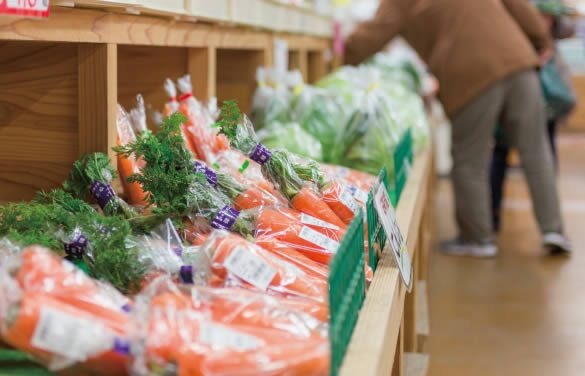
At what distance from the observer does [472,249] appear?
15.1ft

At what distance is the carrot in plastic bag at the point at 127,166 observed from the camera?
1765 millimetres

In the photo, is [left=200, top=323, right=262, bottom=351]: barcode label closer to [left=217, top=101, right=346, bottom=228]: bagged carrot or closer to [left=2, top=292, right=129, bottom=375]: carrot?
[left=2, top=292, right=129, bottom=375]: carrot

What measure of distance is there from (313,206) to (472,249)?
319 centimetres

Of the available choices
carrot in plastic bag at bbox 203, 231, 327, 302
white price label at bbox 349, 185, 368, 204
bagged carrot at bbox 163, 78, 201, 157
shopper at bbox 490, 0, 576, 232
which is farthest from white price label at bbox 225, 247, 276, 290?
shopper at bbox 490, 0, 576, 232

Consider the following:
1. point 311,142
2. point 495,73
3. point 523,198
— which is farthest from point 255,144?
point 523,198

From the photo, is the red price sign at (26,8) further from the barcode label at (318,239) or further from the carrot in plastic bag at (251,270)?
the barcode label at (318,239)

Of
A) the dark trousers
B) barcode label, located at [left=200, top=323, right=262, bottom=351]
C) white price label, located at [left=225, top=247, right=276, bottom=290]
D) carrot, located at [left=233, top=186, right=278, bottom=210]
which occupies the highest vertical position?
carrot, located at [left=233, top=186, right=278, bottom=210]

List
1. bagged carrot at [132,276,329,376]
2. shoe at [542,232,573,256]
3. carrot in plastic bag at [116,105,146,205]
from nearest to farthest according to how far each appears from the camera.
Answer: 1. bagged carrot at [132,276,329,376]
2. carrot in plastic bag at [116,105,146,205]
3. shoe at [542,232,573,256]

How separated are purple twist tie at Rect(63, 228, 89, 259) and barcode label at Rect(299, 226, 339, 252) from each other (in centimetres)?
39

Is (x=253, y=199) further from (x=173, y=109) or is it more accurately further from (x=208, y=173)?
(x=173, y=109)

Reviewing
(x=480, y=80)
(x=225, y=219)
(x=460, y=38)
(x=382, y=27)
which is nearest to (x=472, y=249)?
(x=480, y=80)

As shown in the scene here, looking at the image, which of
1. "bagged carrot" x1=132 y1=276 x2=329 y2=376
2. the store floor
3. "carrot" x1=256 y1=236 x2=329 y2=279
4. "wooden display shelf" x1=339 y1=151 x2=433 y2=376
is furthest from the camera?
the store floor

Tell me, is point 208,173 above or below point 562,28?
below

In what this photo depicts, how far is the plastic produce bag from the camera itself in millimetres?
971
